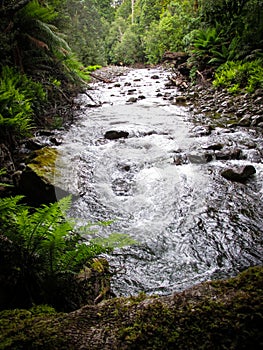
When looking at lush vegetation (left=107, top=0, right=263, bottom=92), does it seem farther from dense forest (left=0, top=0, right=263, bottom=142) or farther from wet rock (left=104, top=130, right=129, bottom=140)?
wet rock (left=104, top=130, right=129, bottom=140)

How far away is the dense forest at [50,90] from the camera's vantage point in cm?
177

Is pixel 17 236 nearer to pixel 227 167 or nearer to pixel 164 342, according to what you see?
pixel 164 342

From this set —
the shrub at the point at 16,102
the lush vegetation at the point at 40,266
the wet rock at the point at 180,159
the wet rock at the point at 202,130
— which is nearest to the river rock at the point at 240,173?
the wet rock at the point at 180,159

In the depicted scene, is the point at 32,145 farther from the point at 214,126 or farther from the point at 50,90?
the point at 214,126

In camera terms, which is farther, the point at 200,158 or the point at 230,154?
the point at 200,158

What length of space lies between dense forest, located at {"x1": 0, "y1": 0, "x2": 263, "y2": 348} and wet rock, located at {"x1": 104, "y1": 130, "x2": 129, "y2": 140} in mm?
1500

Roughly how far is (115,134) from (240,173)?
3329 mm

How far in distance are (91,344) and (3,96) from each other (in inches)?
196

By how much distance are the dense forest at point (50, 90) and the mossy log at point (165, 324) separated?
0.57m

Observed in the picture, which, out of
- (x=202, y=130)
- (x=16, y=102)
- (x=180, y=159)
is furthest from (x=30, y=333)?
(x=202, y=130)

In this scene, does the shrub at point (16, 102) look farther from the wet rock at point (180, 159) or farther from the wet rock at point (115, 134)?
the wet rock at point (180, 159)

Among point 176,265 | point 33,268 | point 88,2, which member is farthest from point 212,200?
point 88,2

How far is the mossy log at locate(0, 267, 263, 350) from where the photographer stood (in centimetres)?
92

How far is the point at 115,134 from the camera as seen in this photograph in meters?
6.47
